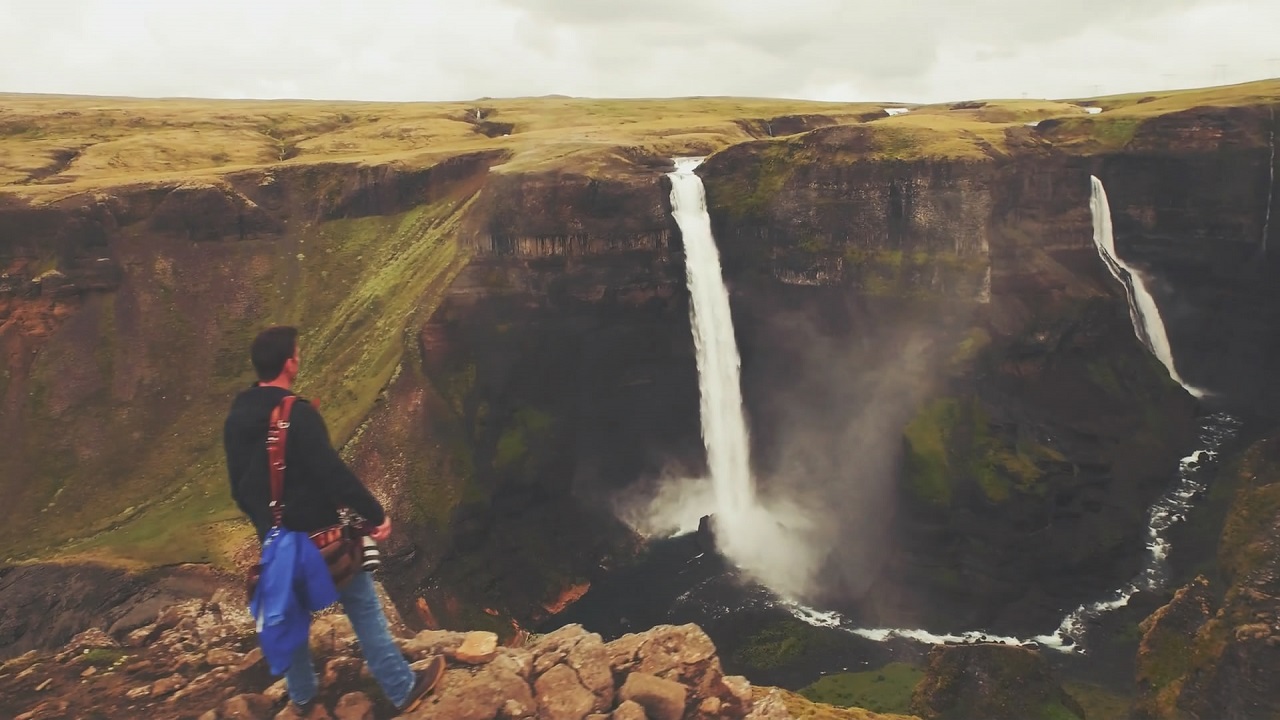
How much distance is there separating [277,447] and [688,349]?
33.9 m

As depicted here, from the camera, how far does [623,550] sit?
3612 centimetres

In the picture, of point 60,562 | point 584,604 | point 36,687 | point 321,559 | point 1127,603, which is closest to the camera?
point 321,559

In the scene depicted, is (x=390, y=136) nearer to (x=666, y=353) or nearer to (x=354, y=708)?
(x=666, y=353)

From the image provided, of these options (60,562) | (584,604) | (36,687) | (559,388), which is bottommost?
(584,604)

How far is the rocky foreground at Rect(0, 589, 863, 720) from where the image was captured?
854 cm

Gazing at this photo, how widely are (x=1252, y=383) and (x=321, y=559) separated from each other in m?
48.6

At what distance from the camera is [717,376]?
39.2 meters

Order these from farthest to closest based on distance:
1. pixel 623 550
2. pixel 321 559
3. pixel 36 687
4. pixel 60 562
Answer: pixel 623 550
pixel 60 562
pixel 36 687
pixel 321 559

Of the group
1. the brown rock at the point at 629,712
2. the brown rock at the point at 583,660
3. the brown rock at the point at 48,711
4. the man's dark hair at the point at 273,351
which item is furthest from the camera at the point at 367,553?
the brown rock at the point at 48,711

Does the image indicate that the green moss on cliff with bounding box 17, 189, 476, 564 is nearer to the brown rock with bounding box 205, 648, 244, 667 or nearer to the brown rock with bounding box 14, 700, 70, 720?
the brown rock with bounding box 14, 700, 70, 720

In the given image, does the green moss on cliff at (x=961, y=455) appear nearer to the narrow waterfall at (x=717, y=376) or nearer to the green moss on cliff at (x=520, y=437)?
the narrow waterfall at (x=717, y=376)

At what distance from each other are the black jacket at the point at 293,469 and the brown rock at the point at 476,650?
3382 mm

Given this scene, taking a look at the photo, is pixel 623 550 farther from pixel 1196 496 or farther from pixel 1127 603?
pixel 1196 496

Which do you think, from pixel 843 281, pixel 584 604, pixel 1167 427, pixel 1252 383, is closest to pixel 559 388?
pixel 584 604
